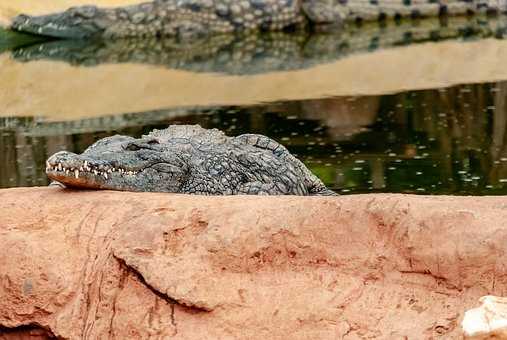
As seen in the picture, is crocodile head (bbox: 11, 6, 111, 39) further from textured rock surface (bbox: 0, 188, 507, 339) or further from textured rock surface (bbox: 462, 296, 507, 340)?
textured rock surface (bbox: 462, 296, 507, 340)

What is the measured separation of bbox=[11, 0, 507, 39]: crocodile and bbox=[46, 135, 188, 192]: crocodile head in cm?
1344

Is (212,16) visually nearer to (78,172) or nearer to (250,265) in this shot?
(78,172)

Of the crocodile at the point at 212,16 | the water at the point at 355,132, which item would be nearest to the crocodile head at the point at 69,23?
the crocodile at the point at 212,16

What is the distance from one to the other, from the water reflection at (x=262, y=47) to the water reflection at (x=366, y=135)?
327cm

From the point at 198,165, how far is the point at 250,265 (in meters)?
2.37

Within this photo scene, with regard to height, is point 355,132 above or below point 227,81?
above

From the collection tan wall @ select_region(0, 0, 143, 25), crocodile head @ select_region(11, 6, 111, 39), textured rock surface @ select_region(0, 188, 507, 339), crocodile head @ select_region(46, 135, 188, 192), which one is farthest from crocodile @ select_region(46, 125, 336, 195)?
crocodile head @ select_region(11, 6, 111, 39)

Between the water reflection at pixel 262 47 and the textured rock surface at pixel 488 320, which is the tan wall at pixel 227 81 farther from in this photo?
the textured rock surface at pixel 488 320

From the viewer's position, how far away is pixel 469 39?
60.3 ft

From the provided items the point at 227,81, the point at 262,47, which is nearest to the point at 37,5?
the point at 262,47

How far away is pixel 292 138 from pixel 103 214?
6.09 m

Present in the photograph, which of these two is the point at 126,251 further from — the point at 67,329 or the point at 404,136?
the point at 404,136

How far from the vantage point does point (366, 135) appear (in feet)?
39.0

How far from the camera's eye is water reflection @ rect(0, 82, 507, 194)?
32.8 ft
